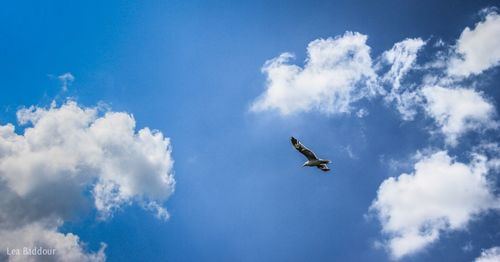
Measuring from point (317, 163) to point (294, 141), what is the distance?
9.53 ft

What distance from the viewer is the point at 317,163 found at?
121 feet

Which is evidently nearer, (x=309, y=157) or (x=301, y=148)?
(x=301, y=148)

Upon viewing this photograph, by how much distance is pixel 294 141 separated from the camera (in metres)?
35.6
